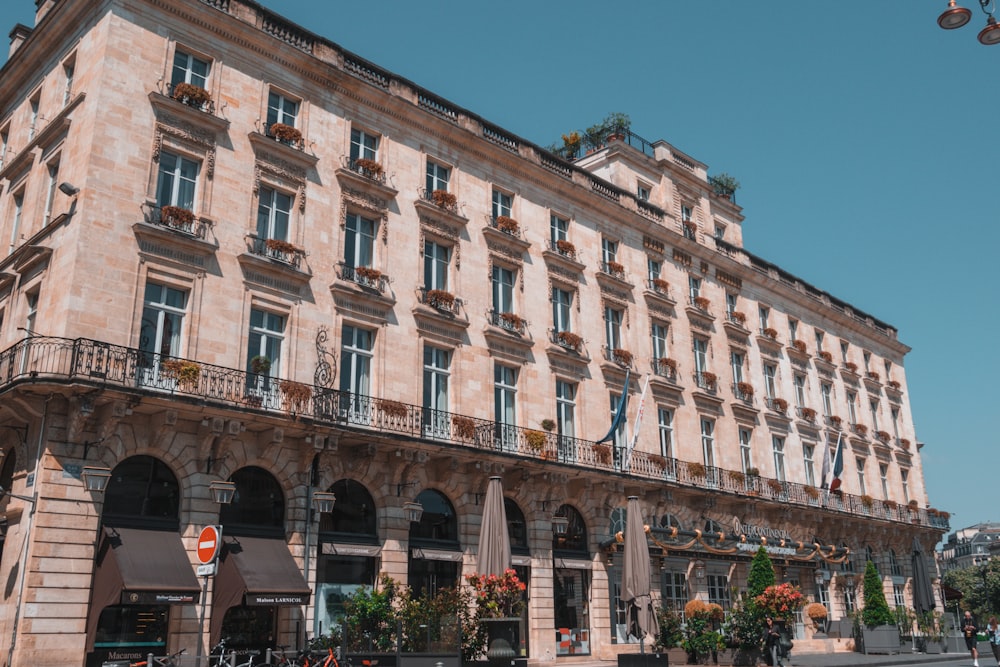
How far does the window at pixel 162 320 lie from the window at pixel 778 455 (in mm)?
25896

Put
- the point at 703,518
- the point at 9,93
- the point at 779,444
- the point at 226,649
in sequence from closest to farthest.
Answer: the point at 226,649 → the point at 9,93 → the point at 703,518 → the point at 779,444

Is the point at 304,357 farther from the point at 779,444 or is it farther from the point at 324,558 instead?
the point at 779,444

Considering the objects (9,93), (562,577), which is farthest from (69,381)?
(562,577)

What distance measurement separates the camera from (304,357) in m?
22.0

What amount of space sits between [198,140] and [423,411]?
29.0 ft

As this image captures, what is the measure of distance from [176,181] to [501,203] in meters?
11.3

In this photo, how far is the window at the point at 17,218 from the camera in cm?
2250

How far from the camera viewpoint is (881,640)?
101 ft


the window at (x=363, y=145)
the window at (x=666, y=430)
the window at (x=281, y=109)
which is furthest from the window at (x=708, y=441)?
the window at (x=281, y=109)

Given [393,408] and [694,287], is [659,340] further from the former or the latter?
[393,408]

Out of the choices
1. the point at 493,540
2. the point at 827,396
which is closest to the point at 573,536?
the point at 493,540

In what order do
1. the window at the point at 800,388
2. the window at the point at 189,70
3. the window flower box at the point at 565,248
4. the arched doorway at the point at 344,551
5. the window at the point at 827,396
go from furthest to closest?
the window at the point at 827,396 → the window at the point at 800,388 → the window flower box at the point at 565,248 → the window at the point at 189,70 → the arched doorway at the point at 344,551

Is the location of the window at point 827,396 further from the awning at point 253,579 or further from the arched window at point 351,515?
the awning at point 253,579

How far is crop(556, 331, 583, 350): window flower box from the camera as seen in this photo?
28.8 meters
